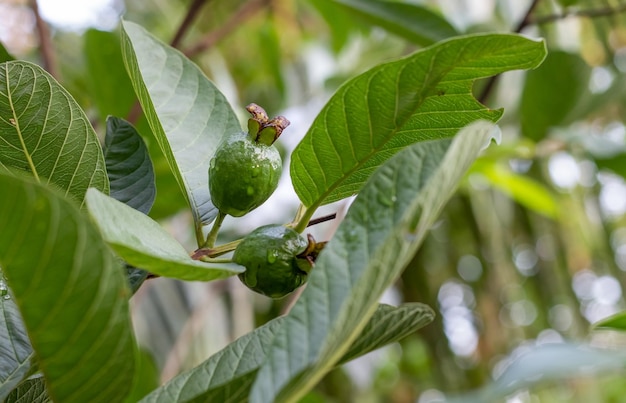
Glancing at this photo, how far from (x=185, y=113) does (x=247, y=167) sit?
112mm

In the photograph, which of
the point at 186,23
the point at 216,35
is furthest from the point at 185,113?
→ the point at 216,35

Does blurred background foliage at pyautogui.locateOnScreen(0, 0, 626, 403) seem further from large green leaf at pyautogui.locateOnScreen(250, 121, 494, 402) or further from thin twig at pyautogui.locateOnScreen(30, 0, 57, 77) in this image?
large green leaf at pyautogui.locateOnScreen(250, 121, 494, 402)

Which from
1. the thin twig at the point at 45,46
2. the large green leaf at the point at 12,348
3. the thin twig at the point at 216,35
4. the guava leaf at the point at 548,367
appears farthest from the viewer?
the thin twig at the point at 216,35

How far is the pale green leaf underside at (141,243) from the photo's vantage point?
32 centimetres

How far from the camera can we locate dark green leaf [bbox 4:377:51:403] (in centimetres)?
41

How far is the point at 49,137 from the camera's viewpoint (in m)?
0.43

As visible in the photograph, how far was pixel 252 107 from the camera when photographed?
447 millimetres

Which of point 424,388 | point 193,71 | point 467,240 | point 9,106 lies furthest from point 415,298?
point 9,106

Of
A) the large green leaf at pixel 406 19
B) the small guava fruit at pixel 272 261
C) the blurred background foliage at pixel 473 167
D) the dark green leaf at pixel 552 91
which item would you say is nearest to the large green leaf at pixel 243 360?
the small guava fruit at pixel 272 261

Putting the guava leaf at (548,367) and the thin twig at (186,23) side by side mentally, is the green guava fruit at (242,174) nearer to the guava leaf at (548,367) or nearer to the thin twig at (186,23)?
the guava leaf at (548,367)

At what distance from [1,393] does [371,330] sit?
0.71 ft

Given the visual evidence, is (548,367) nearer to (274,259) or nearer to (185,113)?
(274,259)

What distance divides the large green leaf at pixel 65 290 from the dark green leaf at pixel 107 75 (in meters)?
0.68

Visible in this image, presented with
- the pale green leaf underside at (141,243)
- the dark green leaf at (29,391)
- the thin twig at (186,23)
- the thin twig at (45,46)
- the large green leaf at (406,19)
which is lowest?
the dark green leaf at (29,391)
